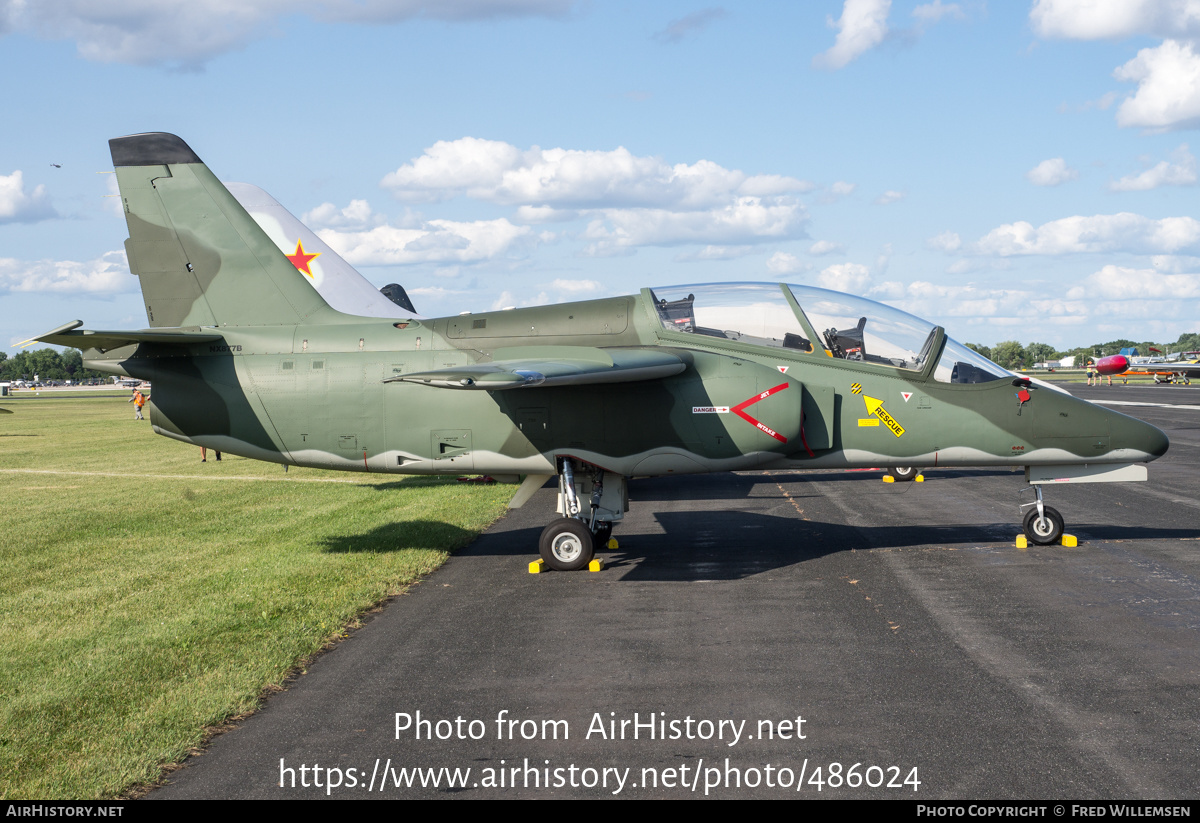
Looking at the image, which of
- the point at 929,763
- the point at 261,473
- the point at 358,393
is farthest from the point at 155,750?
the point at 261,473

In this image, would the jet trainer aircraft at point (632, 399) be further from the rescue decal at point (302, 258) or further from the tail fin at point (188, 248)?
the rescue decal at point (302, 258)

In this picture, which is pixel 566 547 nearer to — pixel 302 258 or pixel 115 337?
pixel 115 337

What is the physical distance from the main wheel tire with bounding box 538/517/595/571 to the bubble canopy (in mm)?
2894

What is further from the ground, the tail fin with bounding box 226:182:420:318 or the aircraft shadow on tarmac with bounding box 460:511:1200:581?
the tail fin with bounding box 226:182:420:318

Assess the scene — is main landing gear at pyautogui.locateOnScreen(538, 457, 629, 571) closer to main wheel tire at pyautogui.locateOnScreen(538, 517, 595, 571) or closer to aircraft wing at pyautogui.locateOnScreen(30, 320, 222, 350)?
main wheel tire at pyautogui.locateOnScreen(538, 517, 595, 571)

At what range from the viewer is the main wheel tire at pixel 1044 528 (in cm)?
1208

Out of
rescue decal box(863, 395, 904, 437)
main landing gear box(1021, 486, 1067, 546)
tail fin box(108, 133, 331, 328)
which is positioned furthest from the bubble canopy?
tail fin box(108, 133, 331, 328)

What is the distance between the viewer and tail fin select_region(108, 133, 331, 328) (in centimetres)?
1245

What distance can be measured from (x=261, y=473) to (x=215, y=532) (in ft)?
31.7

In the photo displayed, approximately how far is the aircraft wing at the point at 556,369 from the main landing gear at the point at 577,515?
4.55 ft

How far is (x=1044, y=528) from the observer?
39.7 ft

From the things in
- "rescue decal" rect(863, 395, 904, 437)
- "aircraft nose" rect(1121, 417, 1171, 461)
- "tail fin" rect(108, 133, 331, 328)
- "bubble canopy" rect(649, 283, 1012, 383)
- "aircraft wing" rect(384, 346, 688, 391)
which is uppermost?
"tail fin" rect(108, 133, 331, 328)

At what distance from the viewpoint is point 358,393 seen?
452 inches
